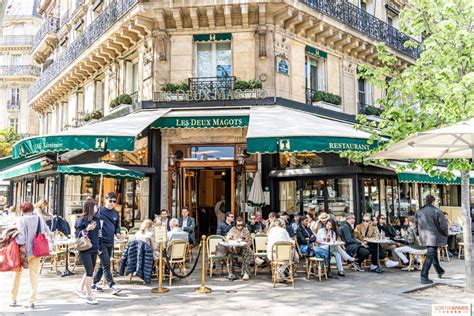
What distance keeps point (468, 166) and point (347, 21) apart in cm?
823

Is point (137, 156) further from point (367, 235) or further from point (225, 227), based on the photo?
point (367, 235)

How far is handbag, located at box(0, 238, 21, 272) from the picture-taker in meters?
5.96

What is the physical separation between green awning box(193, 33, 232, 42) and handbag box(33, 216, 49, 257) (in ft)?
25.7

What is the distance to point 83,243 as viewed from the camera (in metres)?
6.38

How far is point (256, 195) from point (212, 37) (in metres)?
4.78

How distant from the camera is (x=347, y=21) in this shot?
1410 centimetres

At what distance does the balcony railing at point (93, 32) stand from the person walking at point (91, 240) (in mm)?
7710

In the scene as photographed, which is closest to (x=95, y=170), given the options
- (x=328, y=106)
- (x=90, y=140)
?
(x=90, y=140)

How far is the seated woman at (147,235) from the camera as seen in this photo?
25.7ft

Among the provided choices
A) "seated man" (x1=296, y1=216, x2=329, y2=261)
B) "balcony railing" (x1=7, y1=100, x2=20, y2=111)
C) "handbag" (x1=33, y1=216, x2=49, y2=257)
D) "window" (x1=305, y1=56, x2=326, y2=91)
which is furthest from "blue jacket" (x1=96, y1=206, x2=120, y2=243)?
"balcony railing" (x1=7, y1=100, x2=20, y2=111)

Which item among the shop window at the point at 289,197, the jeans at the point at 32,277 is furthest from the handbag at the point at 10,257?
the shop window at the point at 289,197

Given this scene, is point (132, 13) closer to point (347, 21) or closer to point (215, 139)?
point (215, 139)

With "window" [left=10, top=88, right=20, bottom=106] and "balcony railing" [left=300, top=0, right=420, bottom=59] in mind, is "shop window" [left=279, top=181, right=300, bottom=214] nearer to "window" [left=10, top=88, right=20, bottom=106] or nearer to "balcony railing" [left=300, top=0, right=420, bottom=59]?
"balcony railing" [left=300, top=0, right=420, bottom=59]

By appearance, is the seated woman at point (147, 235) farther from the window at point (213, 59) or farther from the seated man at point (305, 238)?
the window at point (213, 59)
